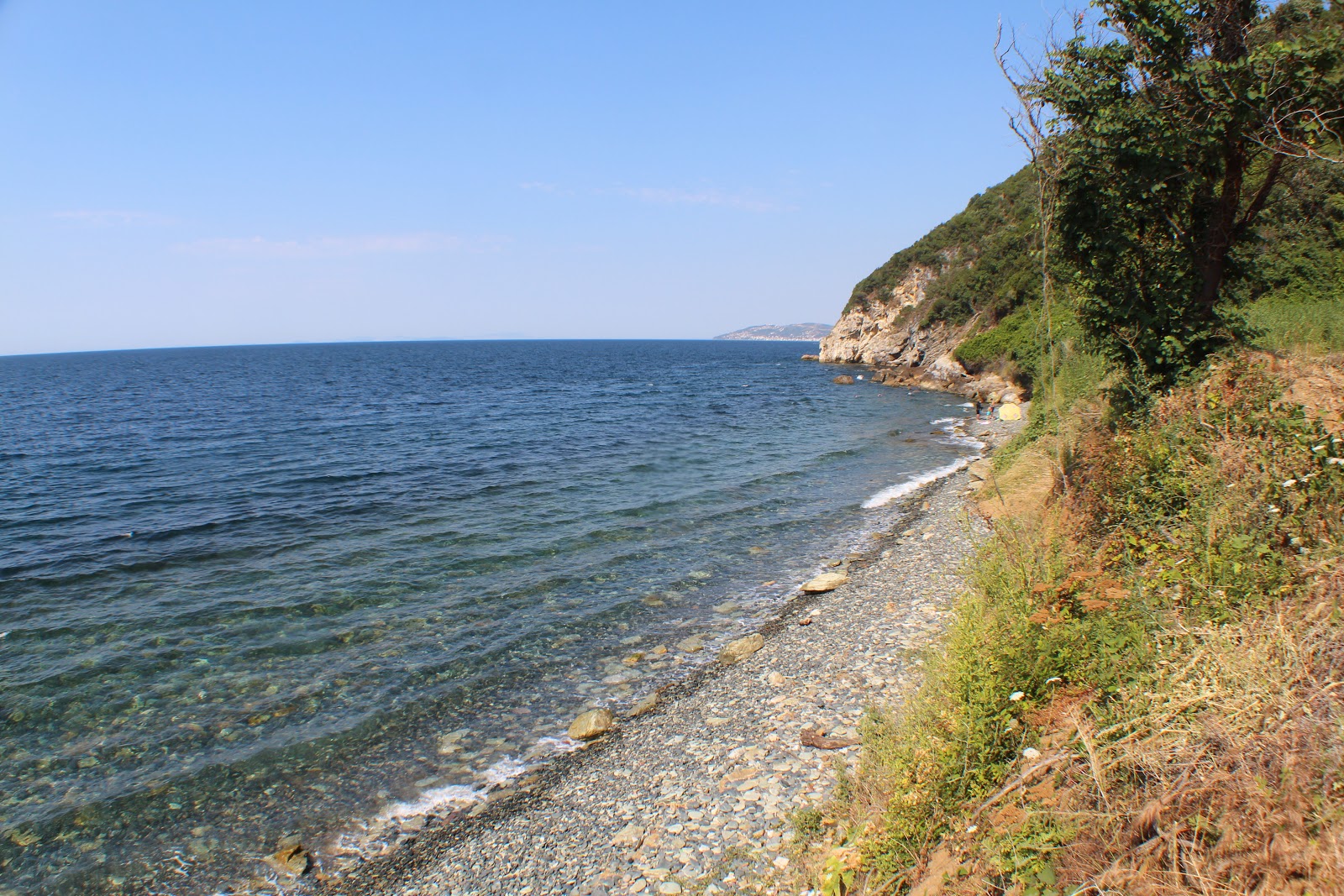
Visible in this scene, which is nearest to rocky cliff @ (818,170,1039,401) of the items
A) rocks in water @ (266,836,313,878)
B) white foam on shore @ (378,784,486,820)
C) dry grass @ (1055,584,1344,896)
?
white foam on shore @ (378,784,486,820)

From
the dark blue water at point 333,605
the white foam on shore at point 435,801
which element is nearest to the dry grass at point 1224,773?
the white foam on shore at point 435,801

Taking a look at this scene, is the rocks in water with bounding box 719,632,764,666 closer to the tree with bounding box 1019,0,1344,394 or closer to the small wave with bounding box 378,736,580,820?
the small wave with bounding box 378,736,580,820

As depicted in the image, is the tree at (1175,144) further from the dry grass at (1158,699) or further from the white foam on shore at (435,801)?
the white foam on shore at (435,801)

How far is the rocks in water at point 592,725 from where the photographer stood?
10.5m

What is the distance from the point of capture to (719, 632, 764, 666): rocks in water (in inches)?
498

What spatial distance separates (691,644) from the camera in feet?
44.0

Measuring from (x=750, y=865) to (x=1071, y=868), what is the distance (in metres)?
3.54

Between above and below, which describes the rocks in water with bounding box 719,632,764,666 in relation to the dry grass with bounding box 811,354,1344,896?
below

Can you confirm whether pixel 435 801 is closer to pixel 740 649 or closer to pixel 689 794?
pixel 689 794

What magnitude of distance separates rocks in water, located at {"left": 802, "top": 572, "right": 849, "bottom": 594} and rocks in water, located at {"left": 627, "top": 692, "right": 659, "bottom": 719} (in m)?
5.35

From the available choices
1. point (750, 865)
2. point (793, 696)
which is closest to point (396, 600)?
point (793, 696)

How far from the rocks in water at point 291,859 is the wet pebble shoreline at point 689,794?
0.51m

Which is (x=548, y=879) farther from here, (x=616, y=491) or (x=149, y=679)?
(x=616, y=491)

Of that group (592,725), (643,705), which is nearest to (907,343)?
(643,705)
